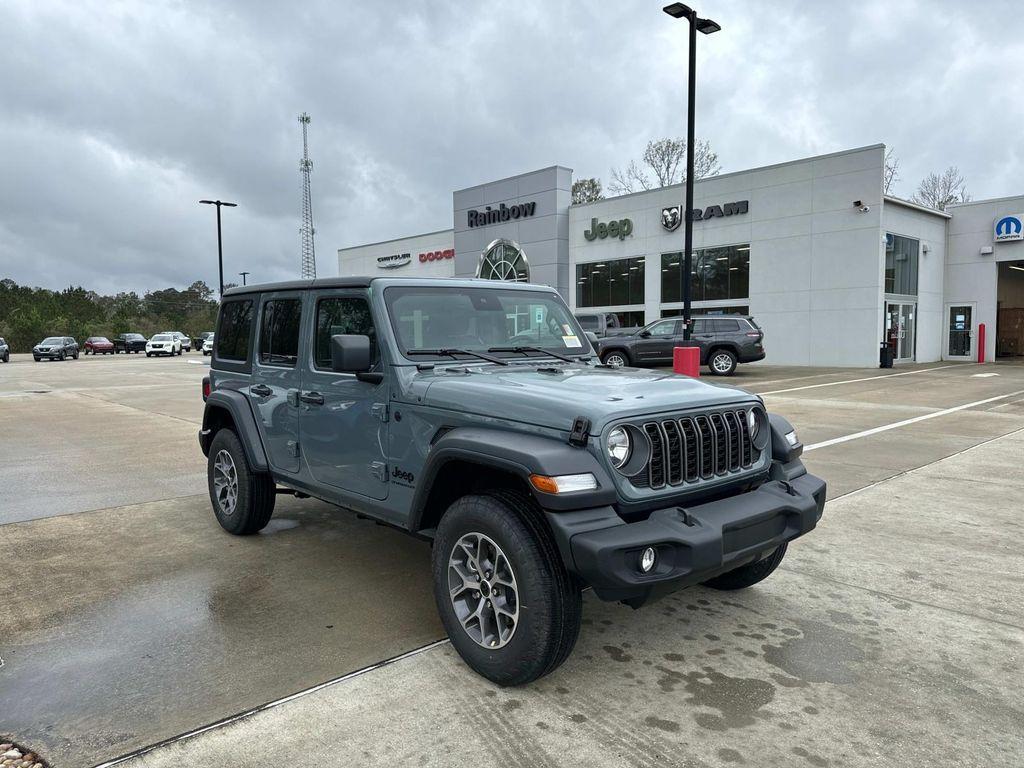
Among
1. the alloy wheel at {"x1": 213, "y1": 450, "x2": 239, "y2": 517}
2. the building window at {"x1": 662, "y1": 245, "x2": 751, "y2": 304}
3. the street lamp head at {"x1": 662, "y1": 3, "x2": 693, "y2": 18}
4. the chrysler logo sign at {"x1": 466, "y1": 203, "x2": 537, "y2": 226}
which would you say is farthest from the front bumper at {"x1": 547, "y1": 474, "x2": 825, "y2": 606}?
the chrysler logo sign at {"x1": 466, "y1": 203, "x2": 537, "y2": 226}

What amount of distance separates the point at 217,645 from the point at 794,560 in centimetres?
359

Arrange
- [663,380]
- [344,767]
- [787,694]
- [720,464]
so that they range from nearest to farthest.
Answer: [344,767] < [787,694] < [720,464] < [663,380]

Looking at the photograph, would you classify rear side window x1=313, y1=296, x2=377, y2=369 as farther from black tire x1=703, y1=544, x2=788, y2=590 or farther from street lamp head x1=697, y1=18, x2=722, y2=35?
street lamp head x1=697, y1=18, x2=722, y2=35

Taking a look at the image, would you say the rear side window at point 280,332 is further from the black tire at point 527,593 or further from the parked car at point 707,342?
the parked car at point 707,342

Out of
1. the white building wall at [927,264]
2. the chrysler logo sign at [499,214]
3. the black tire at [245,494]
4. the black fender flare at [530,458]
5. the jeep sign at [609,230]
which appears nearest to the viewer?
the black fender flare at [530,458]

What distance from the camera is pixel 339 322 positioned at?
13.7 feet

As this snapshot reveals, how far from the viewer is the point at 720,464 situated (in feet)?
10.8

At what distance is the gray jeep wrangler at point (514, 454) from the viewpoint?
110 inches

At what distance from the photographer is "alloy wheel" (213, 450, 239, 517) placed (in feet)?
17.0

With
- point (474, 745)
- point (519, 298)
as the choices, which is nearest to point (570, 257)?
point (519, 298)

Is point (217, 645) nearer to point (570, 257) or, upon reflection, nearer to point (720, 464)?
point (720, 464)

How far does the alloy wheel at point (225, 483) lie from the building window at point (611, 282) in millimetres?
26159

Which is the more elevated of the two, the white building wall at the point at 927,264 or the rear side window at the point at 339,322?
the white building wall at the point at 927,264

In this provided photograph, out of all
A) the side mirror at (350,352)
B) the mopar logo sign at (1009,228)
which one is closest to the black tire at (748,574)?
the side mirror at (350,352)
